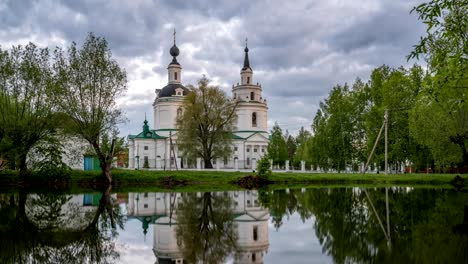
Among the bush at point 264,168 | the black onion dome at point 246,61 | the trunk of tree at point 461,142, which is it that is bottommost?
the bush at point 264,168

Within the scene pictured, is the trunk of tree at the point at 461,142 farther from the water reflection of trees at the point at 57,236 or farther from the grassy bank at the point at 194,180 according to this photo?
the water reflection of trees at the point at 57,236

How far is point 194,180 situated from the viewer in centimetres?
3569

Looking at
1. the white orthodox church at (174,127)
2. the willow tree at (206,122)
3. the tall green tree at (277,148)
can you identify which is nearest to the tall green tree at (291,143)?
the tall green tree at (277,148)

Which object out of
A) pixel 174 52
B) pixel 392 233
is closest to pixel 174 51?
pixel 174 52

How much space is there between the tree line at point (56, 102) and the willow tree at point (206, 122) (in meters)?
14.3

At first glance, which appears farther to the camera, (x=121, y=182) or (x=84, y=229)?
(x=121, y=182)

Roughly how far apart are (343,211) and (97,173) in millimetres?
24909

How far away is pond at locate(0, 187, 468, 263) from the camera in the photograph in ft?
23.7

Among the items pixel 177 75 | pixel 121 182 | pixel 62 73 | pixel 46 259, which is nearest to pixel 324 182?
pixel 121 182

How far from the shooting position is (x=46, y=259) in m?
7.16

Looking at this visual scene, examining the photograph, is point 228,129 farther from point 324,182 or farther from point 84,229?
point 84,229

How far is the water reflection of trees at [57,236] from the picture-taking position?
289 inches

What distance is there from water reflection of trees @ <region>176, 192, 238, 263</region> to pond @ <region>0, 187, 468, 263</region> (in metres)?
0.02

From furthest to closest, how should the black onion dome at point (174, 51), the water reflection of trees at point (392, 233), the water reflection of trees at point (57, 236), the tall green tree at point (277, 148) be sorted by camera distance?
the tall green tree at point (277, 148) < the black onion dome at point (174, 51) < the water reflection of trees at point (57, 236) < the water reflection of trees at point (392, 233)
